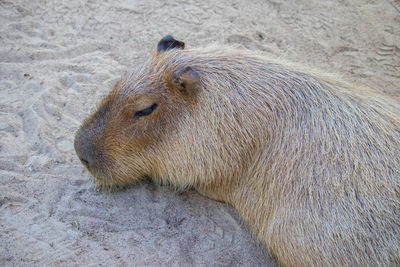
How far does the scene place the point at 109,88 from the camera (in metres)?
4.85

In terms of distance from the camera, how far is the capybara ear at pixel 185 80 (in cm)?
330

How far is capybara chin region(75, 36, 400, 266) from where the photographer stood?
9.66 feet

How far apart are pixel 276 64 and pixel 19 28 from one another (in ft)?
13.0

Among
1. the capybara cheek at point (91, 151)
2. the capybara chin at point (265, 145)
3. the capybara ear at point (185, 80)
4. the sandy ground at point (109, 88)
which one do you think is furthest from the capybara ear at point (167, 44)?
the sandy ground at point (109, 88)

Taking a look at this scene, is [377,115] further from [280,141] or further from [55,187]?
[55,187]

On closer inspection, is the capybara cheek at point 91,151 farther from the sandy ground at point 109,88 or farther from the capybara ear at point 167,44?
the capybara ear at point 167,44

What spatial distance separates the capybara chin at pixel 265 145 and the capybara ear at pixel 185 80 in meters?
0.01

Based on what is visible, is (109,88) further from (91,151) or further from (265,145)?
(265,145)

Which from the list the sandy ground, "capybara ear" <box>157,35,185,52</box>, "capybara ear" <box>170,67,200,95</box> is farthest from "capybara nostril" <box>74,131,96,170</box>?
"capybara ear" <box>157,35,185,52</box>

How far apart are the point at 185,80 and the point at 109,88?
1880 mm

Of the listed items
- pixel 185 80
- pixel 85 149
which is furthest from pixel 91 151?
pixel 185 80

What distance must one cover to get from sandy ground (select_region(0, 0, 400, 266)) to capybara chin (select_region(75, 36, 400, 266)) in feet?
1.12

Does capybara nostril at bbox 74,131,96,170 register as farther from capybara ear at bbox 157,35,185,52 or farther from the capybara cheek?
capybara ear at bbox 157,35,185,52

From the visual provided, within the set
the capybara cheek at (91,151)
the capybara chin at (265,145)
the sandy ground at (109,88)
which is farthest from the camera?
the capybara cheek at (91,151)
